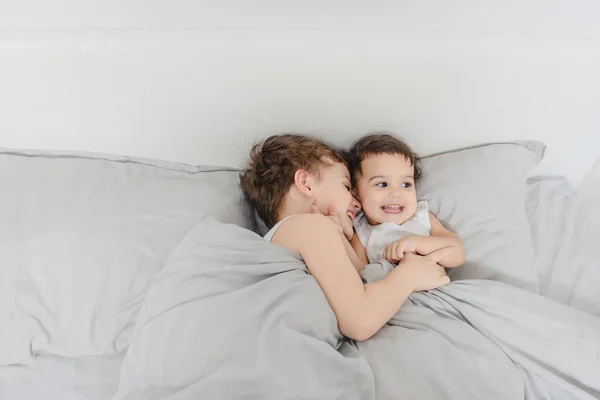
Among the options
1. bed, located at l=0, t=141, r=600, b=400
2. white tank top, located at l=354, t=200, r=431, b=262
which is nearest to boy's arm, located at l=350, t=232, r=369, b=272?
→ white tank top, located at l=354, t=200, r=431, b=262

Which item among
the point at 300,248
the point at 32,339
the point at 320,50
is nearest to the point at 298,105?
the point at 320,50

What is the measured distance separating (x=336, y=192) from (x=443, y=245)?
0.25 meters

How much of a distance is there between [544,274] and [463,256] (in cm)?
21

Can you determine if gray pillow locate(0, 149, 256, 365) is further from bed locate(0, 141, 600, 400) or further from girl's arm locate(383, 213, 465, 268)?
girl's arm locate(383, 213, 465, 268)

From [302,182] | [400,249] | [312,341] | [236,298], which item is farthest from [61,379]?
[400,249]

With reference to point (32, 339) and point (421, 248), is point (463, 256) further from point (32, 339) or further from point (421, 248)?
point (32, 339)

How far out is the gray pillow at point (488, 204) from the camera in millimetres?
1108

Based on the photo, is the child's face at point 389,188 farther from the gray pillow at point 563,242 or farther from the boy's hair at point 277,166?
the gray pillow at point 563,242

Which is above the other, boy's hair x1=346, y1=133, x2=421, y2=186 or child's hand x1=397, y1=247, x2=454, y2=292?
boy's hair x1=346, y1=133, x2=421, y2=186

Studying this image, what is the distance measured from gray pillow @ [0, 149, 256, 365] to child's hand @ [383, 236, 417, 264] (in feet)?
1.27

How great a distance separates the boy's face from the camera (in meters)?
1.10

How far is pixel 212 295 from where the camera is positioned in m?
0.91

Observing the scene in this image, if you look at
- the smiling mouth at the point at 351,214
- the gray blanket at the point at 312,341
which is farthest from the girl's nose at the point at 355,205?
the gray blanket at the point at 312,341

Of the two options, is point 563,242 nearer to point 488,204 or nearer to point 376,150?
point 488,204
